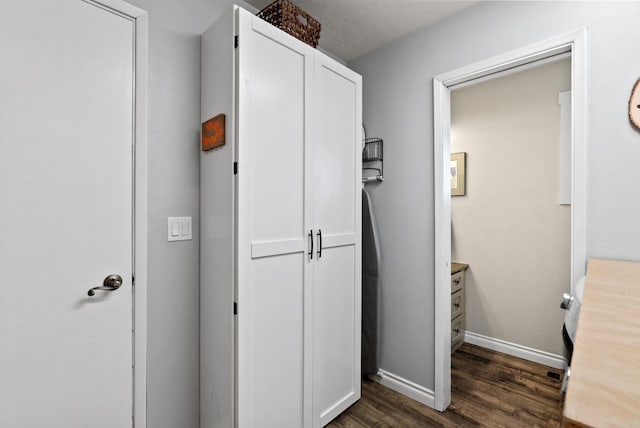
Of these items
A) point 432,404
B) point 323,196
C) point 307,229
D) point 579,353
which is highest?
point 323,196

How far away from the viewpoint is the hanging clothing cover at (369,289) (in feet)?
7.54

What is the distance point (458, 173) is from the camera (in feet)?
10.1

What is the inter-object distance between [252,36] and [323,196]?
87 centimetres

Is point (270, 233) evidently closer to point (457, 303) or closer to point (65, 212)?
point (65, 212)

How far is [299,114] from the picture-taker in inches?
63.7

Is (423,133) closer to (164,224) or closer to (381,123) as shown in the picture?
(381,123)

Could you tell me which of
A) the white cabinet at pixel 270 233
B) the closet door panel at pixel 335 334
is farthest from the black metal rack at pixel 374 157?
the closet door panel at pixel 335 334

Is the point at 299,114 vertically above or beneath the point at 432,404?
above

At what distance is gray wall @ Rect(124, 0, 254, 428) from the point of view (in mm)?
1478

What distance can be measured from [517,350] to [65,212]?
11.1 ft

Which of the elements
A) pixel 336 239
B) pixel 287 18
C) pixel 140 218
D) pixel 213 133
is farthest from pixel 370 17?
pixel 140 218

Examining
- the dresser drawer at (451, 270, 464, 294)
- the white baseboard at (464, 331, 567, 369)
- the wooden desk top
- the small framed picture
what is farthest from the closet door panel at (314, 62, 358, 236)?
the white baseboard at (464, 331, 567, 369)

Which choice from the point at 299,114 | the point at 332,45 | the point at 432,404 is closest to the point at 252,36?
the point at 299,114

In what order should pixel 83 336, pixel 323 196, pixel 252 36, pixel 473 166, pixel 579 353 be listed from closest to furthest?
1. pixel 579 353
2. pixel 83 336
3. pixel 252 36
4. pixel 323 196
5. pixel 473 166
